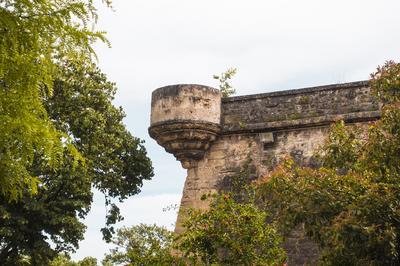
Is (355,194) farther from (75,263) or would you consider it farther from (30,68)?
(75,263)

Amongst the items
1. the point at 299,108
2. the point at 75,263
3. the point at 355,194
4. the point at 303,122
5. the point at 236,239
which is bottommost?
the point at 236,239

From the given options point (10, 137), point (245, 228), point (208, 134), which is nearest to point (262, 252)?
point (245, 228)

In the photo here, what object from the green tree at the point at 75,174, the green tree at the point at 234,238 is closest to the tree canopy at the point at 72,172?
the green tree at the point at 75,174

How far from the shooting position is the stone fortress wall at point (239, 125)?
11.4 meters

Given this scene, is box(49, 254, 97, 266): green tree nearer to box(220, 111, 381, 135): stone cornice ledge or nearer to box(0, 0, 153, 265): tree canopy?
box(0, 0, 153, 265): tree canopy

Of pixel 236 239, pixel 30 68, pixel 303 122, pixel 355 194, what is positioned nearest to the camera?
pixel 30 68

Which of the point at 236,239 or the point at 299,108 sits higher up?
the point at 299,108

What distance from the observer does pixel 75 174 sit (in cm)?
1359

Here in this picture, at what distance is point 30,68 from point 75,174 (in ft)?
28.9

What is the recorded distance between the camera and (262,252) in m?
Result: 8.43

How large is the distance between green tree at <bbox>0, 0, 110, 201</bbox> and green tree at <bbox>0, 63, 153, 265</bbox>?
7.46 meters

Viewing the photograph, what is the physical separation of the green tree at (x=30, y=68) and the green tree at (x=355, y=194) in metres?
3.06

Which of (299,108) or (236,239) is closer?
(236,239)

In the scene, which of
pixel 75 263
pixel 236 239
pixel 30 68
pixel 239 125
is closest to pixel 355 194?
pixel 236 239
